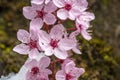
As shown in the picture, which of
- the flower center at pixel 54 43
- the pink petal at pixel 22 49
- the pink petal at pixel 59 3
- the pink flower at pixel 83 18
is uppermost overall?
the pink petal at pixel 59 3

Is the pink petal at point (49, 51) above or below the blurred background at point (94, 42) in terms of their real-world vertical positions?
above

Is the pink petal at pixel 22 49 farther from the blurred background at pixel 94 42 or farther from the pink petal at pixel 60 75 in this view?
the blurred background at pixel 94 42

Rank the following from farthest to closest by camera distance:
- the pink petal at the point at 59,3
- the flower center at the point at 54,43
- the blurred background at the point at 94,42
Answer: the blurred background at the point at 94,42, the flower center at the point at 54,43, the pink petal at the point at 59,3

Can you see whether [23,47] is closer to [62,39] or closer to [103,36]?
[62,39]

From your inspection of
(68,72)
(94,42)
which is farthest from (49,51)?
(94,42)

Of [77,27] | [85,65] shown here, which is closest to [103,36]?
[85,65]

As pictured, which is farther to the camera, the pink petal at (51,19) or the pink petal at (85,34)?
the pink petal at (85,34)

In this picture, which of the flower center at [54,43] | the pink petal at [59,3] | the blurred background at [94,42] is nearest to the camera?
the pink petal at [59,3]

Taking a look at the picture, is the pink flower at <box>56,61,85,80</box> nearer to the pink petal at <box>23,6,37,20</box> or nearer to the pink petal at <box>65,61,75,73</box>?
the pink petal at <box>65,61,75,73</box>

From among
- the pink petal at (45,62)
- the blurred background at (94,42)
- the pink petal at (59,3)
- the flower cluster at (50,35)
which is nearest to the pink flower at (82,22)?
the flower cluster at (50,35)
